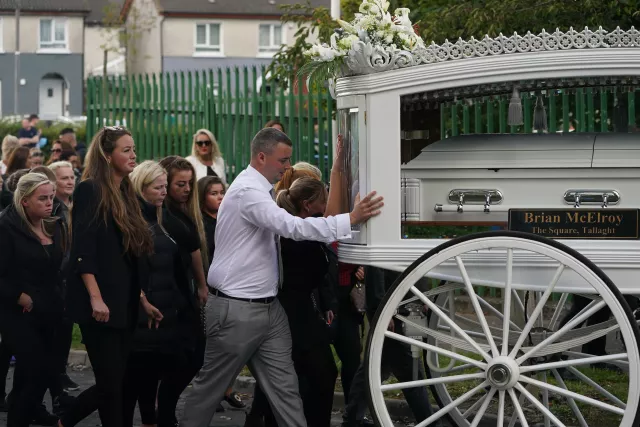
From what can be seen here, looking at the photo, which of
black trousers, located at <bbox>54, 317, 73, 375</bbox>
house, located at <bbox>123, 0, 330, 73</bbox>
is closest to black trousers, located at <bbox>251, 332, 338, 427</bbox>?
black trousers, located at <bbox>54, 317, 73, 375</bbox>

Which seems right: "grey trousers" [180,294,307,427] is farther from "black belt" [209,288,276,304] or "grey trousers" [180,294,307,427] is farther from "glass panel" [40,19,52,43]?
"glass panel" [40,19,52,43]

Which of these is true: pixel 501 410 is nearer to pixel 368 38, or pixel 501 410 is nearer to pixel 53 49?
pixel 368 38

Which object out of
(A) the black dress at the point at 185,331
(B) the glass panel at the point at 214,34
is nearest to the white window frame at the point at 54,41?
(B) the glass panel at the point at 214,34

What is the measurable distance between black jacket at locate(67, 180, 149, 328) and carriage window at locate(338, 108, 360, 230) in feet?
4.33

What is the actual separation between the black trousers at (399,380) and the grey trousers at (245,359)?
1.46ft

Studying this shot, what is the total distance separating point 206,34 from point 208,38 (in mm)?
245

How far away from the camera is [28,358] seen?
27.0 ft

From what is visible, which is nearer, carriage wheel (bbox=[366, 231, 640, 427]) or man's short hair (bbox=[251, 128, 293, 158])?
carriage wheel (bbox=[366, 231, 640, 427])

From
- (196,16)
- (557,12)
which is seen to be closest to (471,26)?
(557,12)

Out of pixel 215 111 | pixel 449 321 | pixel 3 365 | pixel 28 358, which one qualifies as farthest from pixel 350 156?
pixel 215 111

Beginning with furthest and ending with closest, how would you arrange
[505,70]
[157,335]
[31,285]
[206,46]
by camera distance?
[206,46], [31,285], [157,335], [505,70]

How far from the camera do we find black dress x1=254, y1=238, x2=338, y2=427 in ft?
24.8

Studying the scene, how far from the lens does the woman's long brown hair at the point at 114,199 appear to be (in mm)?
7336

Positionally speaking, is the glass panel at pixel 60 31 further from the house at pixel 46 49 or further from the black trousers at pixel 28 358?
the black trousers at pixel 28 358
